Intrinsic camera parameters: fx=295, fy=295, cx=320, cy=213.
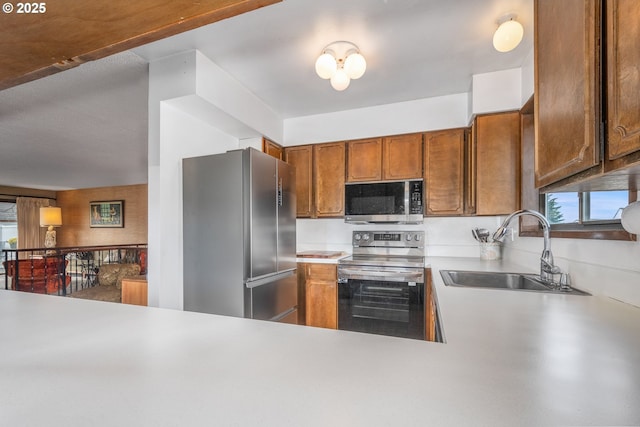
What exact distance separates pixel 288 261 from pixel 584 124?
2213 mm

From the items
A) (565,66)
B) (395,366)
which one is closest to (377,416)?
(395,366)

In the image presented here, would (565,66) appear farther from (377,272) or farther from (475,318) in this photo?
(377,272)

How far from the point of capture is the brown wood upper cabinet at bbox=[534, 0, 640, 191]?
612 millimetres

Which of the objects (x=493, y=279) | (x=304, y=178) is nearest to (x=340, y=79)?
(x=304, y=178)

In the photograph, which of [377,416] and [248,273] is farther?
[248,273]

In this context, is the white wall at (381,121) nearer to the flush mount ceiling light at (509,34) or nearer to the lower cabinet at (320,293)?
the flush mount ceiling light at (509,34)

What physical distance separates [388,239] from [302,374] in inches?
108

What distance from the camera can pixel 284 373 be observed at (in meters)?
0.52

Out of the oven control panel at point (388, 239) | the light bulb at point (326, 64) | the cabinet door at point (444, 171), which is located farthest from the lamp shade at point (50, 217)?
the cabinet door at point (444, 171)

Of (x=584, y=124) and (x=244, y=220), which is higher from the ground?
(x=584, y=124)

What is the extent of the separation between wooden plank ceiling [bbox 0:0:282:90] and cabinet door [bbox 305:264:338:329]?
2487 millimetres

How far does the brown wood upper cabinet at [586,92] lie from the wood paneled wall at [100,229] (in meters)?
7.69

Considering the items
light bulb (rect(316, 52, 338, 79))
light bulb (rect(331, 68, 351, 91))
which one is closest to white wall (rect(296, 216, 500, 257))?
light bulb (rect(331, 68, 351, 91))

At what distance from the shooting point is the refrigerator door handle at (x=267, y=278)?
209cm
